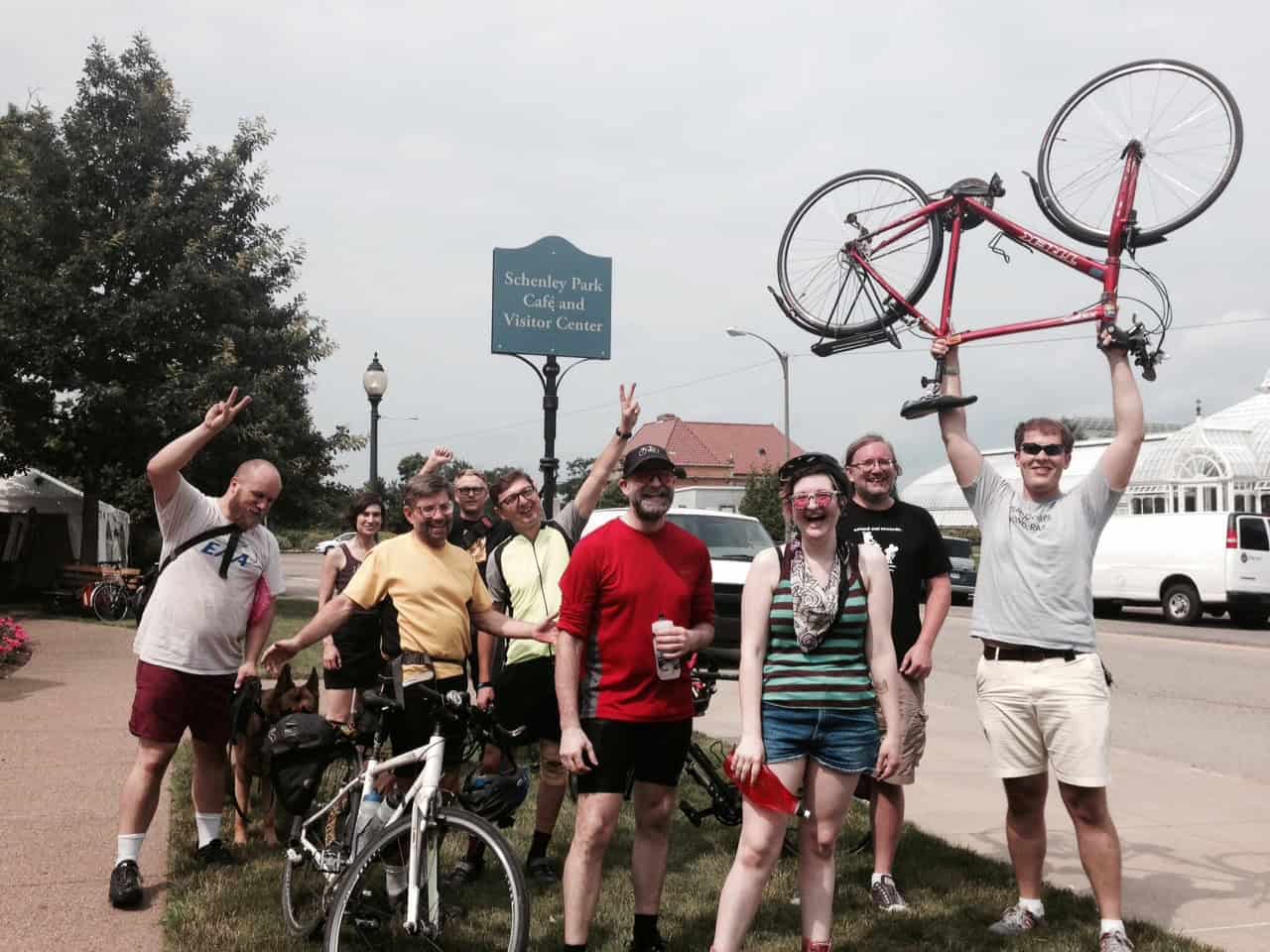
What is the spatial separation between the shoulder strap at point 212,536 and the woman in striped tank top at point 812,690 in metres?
2.62

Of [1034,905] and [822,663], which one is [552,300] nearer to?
[1034,905]

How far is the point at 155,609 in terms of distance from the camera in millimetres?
5309

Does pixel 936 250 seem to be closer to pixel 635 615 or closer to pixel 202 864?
pixel 635 615

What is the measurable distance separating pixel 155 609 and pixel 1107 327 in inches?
164

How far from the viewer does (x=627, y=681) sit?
4.14 meters

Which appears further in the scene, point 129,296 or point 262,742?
point 129,296

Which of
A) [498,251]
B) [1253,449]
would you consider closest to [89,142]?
[498,251]

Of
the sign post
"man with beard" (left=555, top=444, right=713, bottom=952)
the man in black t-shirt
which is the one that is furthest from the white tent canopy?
"man with beard" (left=555, top=444, right=713, bottom=952)

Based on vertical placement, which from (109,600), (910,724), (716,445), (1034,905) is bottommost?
(1034,905)

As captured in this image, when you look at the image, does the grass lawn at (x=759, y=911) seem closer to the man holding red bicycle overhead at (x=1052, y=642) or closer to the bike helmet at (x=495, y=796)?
the man holding red bicycle overhead at (x=1052, y=642)

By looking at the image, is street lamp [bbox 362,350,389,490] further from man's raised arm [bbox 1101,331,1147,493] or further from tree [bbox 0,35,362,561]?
man's raised arm [bbox 1101,331,1147,493]

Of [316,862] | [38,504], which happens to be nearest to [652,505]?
[316,862]

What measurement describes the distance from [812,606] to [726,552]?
861 cm

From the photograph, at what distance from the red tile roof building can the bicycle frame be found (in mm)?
83436
